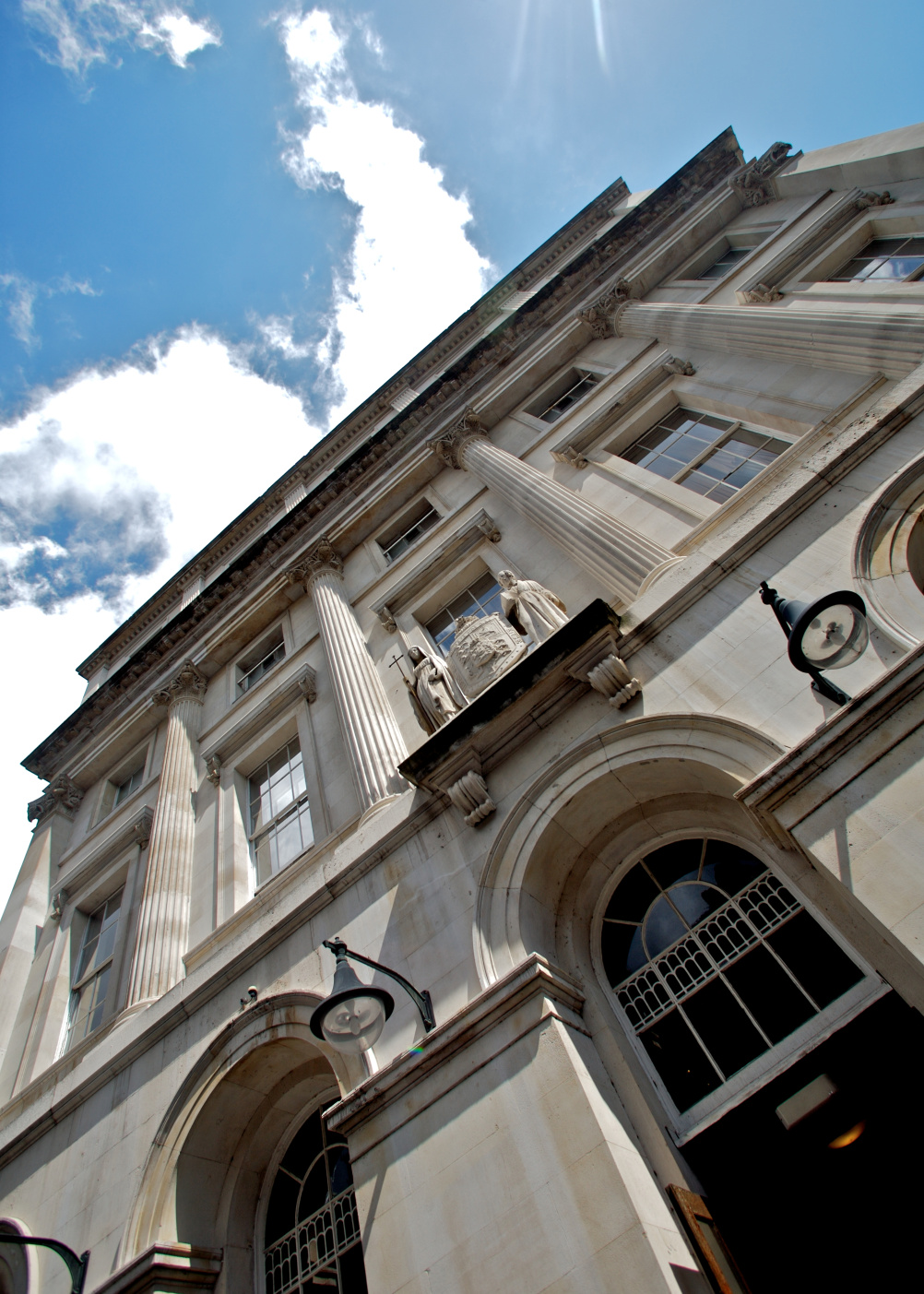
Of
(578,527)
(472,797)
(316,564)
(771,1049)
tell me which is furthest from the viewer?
(316,564)

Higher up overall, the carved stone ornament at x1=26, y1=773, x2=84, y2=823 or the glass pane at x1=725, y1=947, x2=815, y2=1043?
the carved stone ornament at x1=26, y1=773, x2=84, y2=823

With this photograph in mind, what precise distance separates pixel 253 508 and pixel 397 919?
809 inches

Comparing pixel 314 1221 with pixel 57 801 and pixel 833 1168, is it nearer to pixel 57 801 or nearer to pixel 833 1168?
pixel 833 1168

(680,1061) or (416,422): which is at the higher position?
(416,422)

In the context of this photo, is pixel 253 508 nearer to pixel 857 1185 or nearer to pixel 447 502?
pixel 447 502

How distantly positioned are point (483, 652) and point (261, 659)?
1034 centimetres

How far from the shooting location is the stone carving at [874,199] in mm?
15492

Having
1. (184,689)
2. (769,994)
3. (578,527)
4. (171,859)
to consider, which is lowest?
(769,994)

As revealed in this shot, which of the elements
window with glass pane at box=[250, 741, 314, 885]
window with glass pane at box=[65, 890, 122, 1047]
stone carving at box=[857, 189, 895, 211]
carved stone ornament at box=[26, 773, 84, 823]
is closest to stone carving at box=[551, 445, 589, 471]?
stone carving at box=[857, 189, 895, 211]

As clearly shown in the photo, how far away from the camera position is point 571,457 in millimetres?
16172

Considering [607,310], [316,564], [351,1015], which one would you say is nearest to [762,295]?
[607,310]

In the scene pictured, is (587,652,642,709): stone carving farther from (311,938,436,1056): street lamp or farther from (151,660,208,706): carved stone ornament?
(151,660,208,706): carved stone ornament

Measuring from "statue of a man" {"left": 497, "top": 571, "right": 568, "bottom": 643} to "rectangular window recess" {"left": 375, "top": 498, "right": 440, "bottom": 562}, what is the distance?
7.50 metres

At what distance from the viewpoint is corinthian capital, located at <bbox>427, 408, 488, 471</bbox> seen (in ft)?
63.0
